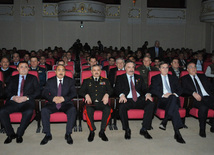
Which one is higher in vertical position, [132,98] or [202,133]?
[132,98]

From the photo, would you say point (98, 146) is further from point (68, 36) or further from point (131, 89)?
point (68, 36)

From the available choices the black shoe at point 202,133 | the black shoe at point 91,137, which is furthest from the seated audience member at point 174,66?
the black shoe at point 91,137

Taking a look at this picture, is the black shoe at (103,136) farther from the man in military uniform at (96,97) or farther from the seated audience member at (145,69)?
the seated audience member at (145,69)

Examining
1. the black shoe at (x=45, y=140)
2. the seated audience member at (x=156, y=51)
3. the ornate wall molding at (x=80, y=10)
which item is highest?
the ornate wall molding at (x=80, y=10)

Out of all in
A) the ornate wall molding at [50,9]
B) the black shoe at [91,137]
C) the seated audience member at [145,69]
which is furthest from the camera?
the ornate wall molding at [50,9]

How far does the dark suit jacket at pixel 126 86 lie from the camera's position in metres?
3.99

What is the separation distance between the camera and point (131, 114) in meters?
3.70

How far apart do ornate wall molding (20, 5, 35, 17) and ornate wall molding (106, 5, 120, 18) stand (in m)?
4.64

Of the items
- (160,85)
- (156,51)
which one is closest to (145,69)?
(160,85)

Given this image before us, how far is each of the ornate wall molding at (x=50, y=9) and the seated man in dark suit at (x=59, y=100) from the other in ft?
38.6

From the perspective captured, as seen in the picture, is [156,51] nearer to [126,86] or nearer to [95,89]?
[126,86]

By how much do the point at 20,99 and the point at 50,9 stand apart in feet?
39.7

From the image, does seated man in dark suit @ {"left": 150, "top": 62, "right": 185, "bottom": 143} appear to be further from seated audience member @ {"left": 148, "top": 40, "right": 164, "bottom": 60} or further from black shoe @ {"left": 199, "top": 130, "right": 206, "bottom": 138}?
seated audience member @ {"left": 148, "top": 40, "right": 164, "bottom": 60}

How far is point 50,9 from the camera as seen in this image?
47.9 feet
